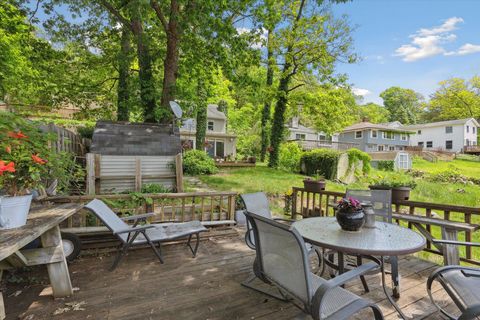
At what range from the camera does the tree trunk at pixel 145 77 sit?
7578 mm

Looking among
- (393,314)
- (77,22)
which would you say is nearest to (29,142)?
(393,314)

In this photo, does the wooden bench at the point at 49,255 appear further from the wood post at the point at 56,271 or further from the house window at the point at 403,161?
the house window at the point at 403,161

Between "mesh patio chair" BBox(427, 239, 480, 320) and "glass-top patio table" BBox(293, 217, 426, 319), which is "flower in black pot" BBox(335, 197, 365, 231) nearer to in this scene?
"glass-top patio table" BBox(293, 217, 426, 319)

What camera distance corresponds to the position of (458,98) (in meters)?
38.7

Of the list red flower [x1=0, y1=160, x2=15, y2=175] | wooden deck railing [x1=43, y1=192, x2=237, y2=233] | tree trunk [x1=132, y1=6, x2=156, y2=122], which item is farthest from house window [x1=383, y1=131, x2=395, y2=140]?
red flower [x1=0, y1=160, x2=15, y2=175]

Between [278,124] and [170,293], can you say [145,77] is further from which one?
[278,124]

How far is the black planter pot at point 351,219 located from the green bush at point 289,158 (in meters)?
11.9

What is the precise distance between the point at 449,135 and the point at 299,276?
43.3 metres

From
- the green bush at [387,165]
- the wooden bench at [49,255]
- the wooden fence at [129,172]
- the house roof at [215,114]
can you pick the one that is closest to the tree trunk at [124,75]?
the wooden fence at [129,172]

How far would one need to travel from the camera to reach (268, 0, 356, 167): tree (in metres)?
11.9

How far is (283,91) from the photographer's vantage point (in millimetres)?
13070

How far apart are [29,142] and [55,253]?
47.0 inches

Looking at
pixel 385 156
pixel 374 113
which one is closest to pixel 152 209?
pixel 385 156

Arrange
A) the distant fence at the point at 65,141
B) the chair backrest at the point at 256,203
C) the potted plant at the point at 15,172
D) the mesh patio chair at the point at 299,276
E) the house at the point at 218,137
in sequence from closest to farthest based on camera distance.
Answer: the mesh patio chair at the point at 299,276 → the potted plant at the point at 15,172 → the chair backrest at the point at 256,203 → the distant fence at the point at 65,141 → the house at the point at 218,137
